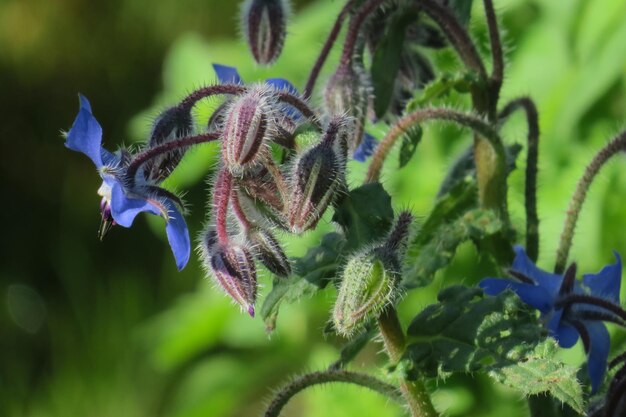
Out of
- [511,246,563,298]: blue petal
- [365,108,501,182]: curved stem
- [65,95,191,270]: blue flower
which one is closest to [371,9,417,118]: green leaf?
[365,108,501,182]: curved stem

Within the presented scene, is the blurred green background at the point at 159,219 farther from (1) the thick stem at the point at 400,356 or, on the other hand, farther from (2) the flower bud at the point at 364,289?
(2) the flower bud at the point at 364,289

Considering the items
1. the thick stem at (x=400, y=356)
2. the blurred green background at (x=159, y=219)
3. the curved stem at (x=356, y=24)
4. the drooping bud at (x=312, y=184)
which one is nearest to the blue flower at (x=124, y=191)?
the drooping bud at (x=312, y=184)

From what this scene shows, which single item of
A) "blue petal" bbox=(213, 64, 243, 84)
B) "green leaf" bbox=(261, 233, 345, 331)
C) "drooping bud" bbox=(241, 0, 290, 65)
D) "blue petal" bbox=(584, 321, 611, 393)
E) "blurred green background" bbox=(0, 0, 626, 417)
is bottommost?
"blue petal" bbox=(584, 321, 611, 393)

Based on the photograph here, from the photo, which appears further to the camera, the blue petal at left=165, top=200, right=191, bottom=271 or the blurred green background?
the blurred green background

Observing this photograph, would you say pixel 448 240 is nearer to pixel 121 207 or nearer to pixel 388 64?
pixel 388 64

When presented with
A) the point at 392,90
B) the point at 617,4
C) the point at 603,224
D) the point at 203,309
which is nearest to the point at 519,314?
the point at 392,90

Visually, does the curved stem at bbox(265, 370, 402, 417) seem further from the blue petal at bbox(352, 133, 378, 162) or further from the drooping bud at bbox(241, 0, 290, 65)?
the drooping bud at bbox(241, 0, 290, 65)

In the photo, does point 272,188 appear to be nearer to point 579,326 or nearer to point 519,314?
point 519,314

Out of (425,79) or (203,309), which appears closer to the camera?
(425,79)
